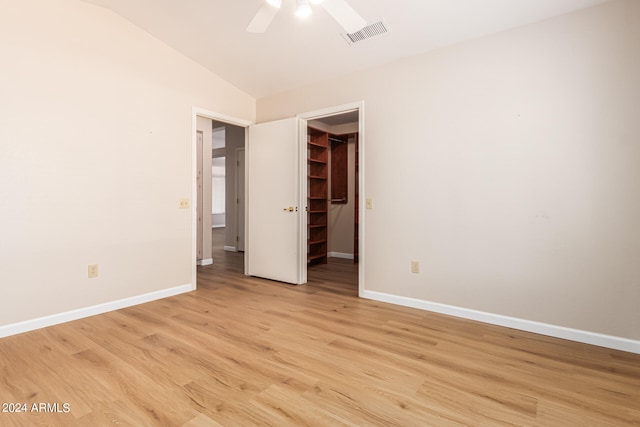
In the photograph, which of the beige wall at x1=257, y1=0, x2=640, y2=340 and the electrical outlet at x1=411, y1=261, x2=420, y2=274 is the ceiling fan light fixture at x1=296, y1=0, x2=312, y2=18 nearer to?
the beige wall at x1=257, y1=0, x2=640, y2=340

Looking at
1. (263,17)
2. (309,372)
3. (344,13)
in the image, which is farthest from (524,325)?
(263,17)

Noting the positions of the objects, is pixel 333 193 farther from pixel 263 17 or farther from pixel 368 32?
pixel 263 17

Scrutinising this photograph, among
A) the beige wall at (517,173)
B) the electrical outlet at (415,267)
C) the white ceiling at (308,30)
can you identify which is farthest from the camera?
the electrical outlet at (415,267)

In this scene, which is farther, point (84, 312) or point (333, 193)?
point (333, 193)

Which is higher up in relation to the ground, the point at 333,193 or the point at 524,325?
the point at 333,193

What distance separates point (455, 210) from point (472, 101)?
95 centimetres

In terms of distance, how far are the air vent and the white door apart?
1184 mm

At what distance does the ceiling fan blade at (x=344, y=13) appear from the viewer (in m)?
1.83

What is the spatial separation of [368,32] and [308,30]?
1.77ft

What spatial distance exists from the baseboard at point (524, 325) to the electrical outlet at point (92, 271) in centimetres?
268

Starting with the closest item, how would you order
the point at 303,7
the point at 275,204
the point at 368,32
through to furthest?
the point at 303,7 → the point at 368,32 → the point at 275,204

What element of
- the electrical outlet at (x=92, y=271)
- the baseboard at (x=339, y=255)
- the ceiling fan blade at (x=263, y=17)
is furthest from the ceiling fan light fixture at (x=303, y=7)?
the baseboard at (x=339, y=255)

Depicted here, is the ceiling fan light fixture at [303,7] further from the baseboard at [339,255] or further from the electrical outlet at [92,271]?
the baseboard at [339,255]

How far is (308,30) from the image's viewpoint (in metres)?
2.89
